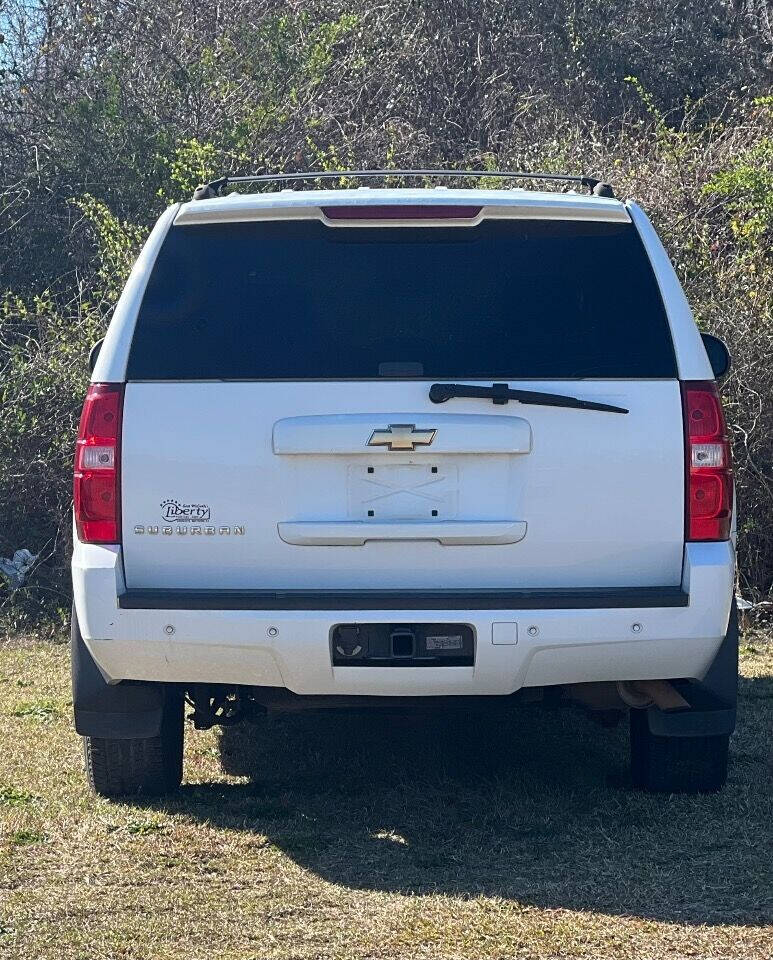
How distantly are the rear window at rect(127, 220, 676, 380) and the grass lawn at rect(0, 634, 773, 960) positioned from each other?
1454 mm

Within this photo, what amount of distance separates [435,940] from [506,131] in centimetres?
1130

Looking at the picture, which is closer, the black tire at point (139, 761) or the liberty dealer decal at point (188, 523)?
the liberty dealer decal at point (188, 523)

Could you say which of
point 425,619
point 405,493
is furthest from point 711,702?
point 405,493

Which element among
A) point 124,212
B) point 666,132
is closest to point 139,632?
point 666,132

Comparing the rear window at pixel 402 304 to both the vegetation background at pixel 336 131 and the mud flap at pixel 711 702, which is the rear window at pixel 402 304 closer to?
the mud flap at pixel 711 702

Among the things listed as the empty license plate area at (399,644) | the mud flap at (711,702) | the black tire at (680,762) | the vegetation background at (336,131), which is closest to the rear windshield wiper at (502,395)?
the empty license plate area at (399,644)

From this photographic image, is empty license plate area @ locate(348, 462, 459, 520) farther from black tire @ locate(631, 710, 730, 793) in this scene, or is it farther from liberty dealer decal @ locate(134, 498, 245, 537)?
black tire @ locate(631, 710, 730, 793)

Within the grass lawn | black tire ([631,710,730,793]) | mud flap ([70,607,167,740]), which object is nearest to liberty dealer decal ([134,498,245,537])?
mud flap ([70,607,167,740])

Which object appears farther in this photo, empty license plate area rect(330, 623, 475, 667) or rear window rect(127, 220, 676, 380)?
rear window rect(127, 220, 676, 380)

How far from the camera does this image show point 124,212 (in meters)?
12.8

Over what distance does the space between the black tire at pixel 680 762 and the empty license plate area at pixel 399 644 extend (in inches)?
37.7

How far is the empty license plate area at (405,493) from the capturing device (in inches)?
161

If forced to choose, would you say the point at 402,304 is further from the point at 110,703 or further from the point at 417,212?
the point at 110,703

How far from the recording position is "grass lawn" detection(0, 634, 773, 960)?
3.57 metres
